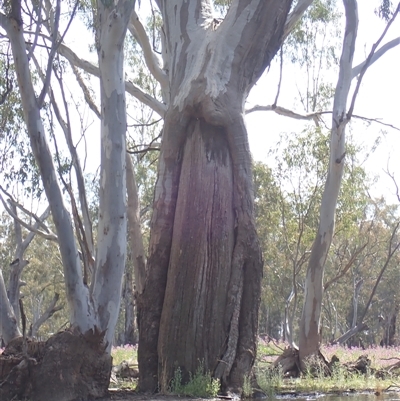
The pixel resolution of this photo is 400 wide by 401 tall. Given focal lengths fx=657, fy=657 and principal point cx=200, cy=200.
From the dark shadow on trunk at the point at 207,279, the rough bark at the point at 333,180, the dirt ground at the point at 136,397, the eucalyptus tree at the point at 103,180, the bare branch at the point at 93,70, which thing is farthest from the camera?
the bare branch at the point at 93,70

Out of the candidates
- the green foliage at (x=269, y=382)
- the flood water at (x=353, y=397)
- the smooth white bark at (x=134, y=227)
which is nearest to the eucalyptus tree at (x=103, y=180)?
the green foliage at (x=269, y=382)

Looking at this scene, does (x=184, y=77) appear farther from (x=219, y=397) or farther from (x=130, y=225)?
(x=130, y=225)

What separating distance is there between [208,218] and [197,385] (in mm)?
1482

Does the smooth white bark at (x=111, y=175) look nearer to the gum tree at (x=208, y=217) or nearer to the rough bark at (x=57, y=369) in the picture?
the rough bark at (x=57, y=369)

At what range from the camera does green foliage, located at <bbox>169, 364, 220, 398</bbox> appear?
5.28 metres

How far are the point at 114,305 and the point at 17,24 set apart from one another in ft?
8.79

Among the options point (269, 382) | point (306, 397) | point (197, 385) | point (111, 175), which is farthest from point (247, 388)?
point (111, 175)

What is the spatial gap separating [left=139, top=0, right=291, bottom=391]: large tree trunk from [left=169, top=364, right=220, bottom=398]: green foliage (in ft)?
0.26

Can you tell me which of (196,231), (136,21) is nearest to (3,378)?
(196,231)

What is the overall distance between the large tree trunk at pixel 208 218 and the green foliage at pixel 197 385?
0.26 ft

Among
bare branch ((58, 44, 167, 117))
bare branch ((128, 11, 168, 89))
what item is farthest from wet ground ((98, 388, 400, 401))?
bare branch ((128, 11, 168, 89))

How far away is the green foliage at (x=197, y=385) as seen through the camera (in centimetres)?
528

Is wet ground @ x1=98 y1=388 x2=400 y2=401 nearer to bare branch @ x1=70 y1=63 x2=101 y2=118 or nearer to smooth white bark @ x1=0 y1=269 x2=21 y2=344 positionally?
smooth white bark @ x1=0 y1=269 x2=21 y2=344

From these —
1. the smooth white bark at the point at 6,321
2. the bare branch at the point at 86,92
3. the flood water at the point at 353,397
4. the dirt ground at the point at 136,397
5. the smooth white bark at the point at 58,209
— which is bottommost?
the flood water at the point at 353,397
